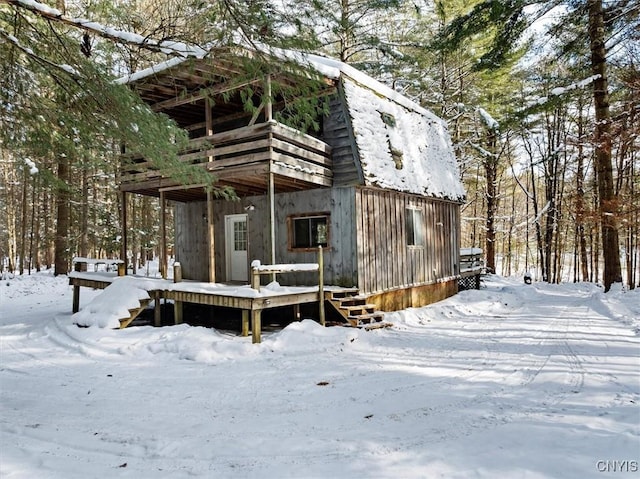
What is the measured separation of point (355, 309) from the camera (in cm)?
852

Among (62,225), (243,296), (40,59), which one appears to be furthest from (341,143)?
(62,225)

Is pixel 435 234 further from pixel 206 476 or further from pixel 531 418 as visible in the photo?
pixel 206 476

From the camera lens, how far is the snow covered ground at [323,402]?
3.04m

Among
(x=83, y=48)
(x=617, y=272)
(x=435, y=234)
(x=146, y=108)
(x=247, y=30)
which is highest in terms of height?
(x=83, y=48)

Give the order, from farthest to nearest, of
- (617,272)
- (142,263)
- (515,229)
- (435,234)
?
(142,263), (515,229), (435,234), (617,272)

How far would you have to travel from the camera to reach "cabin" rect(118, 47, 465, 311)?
8523 millimetres

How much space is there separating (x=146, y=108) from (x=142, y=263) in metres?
25.0

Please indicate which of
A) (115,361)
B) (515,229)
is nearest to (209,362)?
(115,361)

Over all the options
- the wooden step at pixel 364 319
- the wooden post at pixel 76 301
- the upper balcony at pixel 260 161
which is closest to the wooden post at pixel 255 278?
the upper balcony at pixel 260 161

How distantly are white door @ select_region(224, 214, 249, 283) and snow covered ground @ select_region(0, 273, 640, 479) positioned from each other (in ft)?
11.7

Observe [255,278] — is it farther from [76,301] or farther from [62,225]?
[62,225]

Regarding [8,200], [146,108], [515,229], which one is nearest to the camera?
[146,108]

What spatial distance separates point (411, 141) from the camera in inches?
457

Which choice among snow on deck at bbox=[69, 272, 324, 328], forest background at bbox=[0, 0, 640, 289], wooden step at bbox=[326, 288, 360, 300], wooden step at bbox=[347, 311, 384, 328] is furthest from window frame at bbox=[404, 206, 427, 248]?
forest background at bbox=[0, 0, 640, 289]
